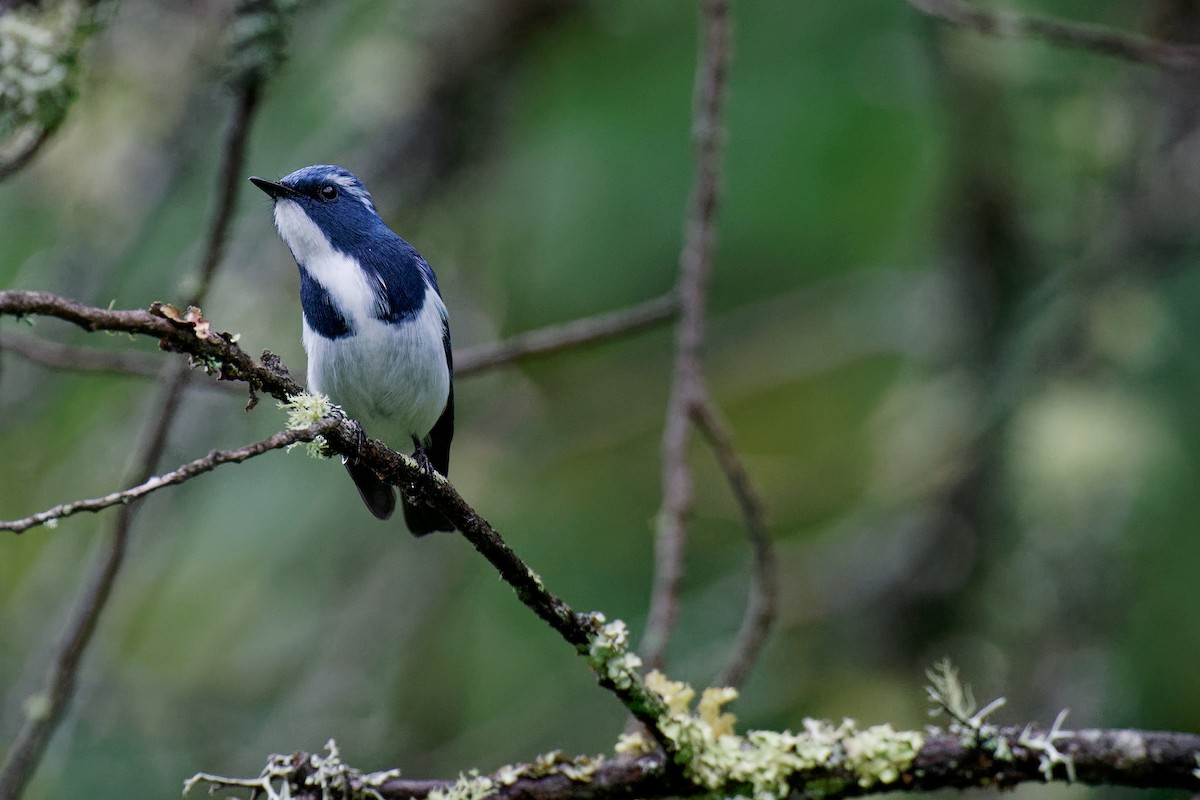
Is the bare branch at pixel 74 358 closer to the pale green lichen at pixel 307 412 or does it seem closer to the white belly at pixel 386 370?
the white belly at pixel 386 370

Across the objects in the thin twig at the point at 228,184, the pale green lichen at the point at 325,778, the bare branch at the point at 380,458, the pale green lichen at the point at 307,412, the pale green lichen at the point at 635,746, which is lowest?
the pale green lichen at the point at 325,778

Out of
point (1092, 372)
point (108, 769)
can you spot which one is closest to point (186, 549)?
point (108, 769)

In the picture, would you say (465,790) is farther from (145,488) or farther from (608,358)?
Answer: (608,358)

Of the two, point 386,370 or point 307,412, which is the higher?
point 386,370

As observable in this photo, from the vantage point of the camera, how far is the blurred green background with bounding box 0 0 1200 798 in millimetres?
4984

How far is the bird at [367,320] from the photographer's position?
11.0 feet

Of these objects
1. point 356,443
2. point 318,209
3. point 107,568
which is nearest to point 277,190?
point 318,209

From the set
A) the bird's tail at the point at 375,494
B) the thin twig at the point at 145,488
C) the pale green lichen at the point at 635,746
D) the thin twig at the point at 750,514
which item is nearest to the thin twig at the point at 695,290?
the thin twig at the point at 750,514

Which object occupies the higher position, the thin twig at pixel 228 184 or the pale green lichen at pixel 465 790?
the thin twig at pixel 228 184

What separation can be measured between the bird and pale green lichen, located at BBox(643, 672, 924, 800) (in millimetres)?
1054

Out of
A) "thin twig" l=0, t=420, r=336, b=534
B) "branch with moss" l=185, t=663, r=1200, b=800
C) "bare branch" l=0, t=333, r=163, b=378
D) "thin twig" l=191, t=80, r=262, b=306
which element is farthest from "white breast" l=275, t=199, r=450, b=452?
"thin twig" l=0, t=420, r=336, b=534

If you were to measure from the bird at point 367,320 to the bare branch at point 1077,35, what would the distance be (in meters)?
1.74

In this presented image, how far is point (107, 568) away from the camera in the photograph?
3.31m

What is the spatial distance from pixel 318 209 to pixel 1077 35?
2183mm
